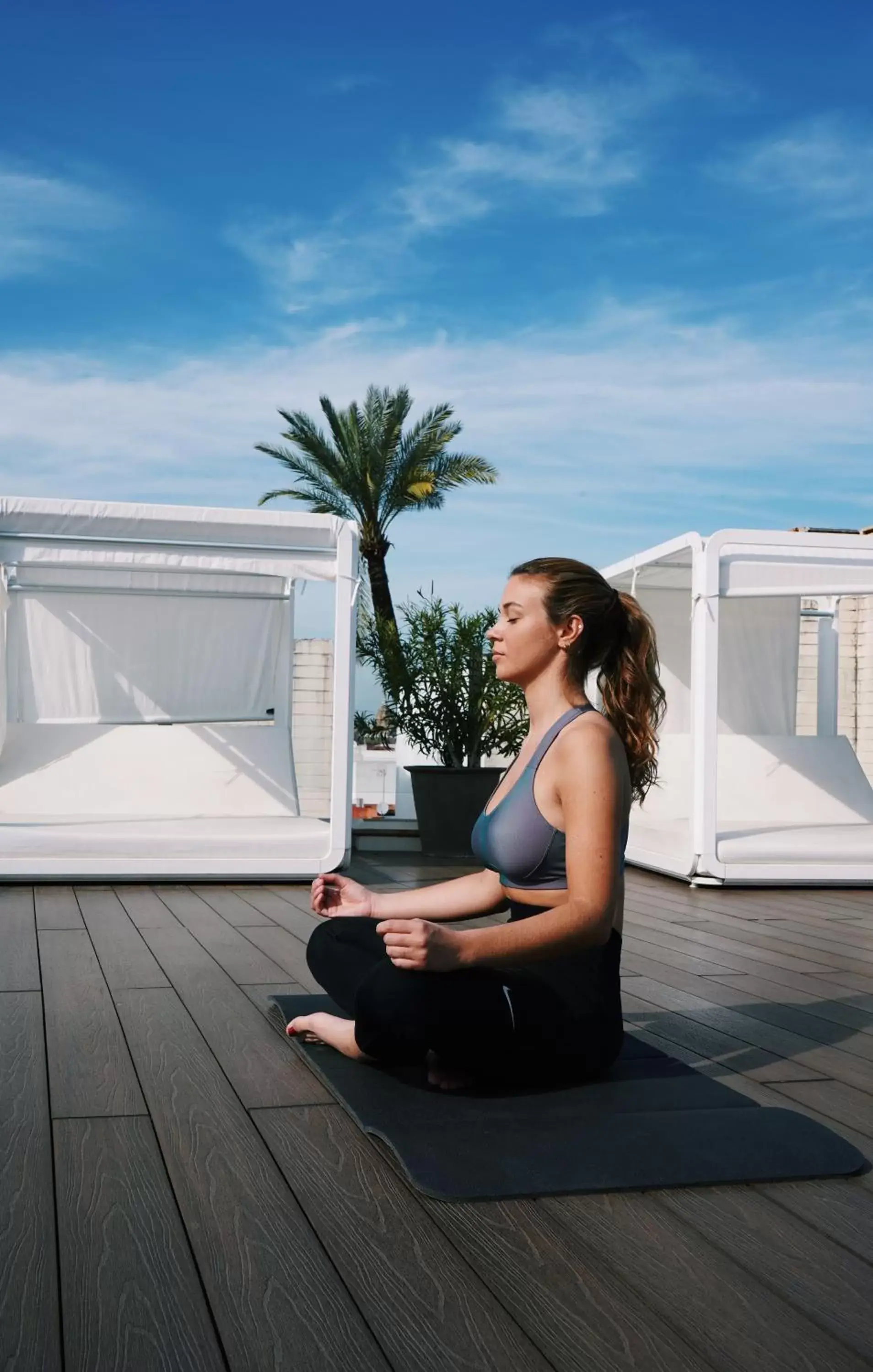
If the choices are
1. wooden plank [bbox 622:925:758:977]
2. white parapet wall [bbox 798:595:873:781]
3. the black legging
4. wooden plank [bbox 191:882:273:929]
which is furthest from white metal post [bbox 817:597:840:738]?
the black legging

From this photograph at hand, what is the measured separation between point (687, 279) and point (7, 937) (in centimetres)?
1239

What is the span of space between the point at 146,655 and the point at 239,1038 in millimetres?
4727

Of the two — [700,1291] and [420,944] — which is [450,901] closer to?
[420,944]

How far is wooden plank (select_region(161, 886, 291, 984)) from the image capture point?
351 centimetres

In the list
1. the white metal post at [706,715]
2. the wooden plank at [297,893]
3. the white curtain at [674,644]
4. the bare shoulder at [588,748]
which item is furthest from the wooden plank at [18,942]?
the white curtain at [674,644]

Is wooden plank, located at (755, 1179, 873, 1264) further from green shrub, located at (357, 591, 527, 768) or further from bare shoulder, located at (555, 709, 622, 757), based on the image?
green shrub, located at (357, 591, 527, 768)

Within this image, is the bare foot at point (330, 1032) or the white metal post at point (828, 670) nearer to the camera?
the bare foot at point (330, 1032)

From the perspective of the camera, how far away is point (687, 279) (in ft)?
47.1

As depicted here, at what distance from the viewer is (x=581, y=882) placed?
206 cm

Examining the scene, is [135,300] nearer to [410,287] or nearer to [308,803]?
[410,287]

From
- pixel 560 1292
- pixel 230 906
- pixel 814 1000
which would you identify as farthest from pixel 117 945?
pixel 560 1292

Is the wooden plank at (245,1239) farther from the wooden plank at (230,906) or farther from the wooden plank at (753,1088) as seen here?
the wooden plank at (230,906)

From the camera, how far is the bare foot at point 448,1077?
2256mm

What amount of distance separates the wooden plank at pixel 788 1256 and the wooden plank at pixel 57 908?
2.97 meters
